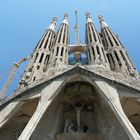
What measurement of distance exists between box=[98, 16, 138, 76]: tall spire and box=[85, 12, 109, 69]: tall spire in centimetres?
115

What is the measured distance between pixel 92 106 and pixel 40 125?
16.1ft

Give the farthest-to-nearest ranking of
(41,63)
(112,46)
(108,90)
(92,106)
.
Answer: (112,46) < (41,63) < (92,106) < (108,90)

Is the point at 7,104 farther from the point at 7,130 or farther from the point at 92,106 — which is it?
the point at 92,106

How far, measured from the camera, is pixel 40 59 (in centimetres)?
3262

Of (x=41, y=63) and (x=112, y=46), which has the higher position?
(x=112, y=46)

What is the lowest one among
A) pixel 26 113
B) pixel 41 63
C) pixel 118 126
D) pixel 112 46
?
pixel 118 126

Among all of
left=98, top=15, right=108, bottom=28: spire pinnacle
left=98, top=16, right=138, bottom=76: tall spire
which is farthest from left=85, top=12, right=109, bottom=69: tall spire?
left=98, top=15, right=108, bottom=28: spire pinnacle

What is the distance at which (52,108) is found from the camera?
818 inches

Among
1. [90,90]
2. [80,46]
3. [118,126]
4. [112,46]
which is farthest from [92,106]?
[80,46]

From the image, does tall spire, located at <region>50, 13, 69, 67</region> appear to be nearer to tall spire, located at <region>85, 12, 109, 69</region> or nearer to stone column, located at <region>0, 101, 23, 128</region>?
tall spire, located at <region>85, 12, 109, 69</region>

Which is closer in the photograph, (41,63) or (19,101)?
(19,101)

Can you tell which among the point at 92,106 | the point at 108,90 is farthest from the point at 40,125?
the point at 108,90

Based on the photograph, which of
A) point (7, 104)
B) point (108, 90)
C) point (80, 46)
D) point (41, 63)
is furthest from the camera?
point (80, 46)

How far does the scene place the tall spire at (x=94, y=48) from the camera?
30.5 m
